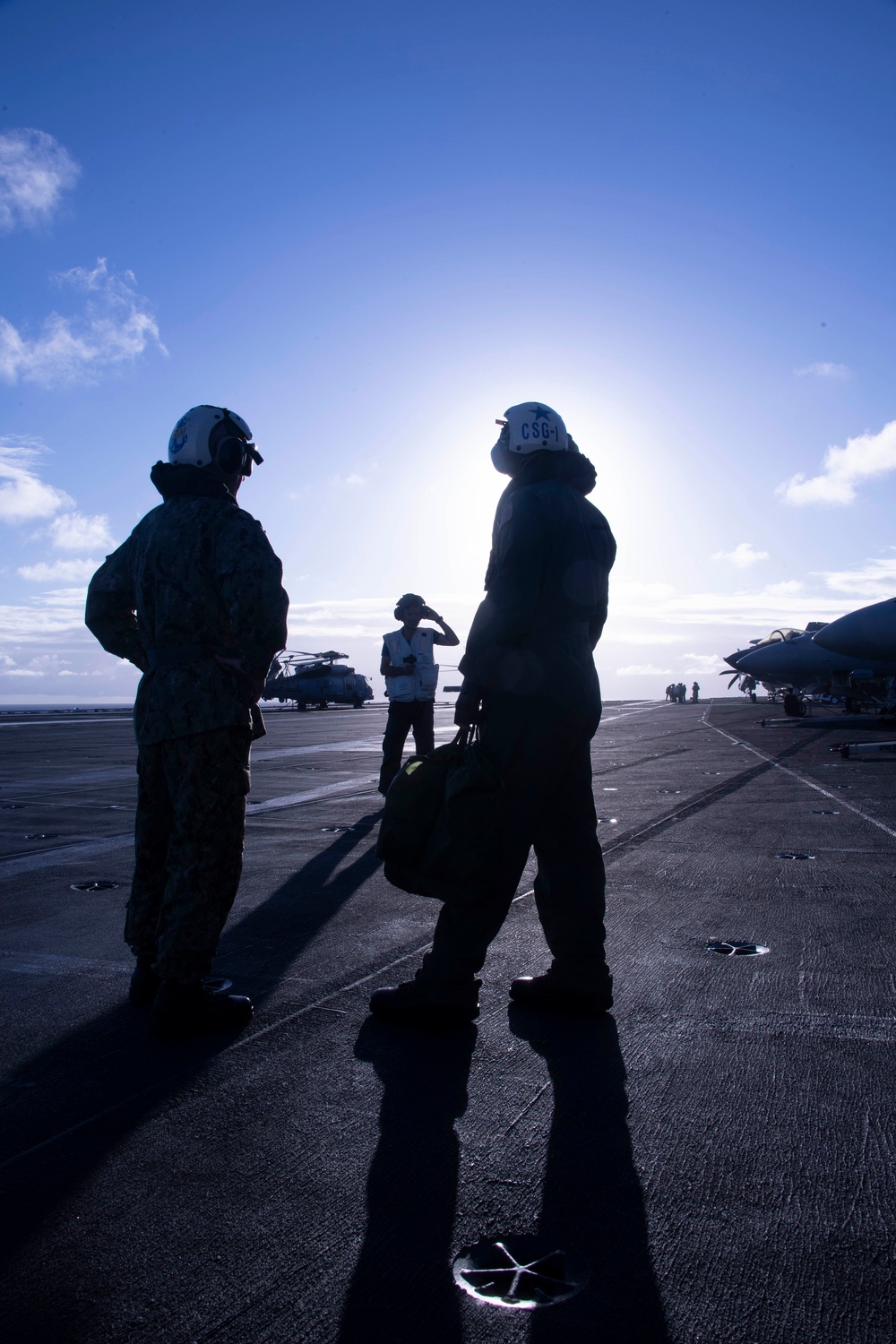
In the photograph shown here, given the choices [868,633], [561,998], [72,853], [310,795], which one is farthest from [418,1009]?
[868,633]

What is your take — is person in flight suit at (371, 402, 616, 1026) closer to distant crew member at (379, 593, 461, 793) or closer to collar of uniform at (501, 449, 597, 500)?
collar of uniform at (501, 449, 597, 500)

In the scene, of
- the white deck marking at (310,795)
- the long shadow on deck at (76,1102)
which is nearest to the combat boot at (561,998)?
the long shadow on deck at (76,1102)

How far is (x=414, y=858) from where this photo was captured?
284 centimetres

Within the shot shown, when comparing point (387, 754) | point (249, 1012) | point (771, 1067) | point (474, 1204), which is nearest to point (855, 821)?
point (387, 754)

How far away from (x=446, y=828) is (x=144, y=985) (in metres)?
1.26

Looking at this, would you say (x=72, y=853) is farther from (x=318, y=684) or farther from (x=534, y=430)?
(x=318, y=684)

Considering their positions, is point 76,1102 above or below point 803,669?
below

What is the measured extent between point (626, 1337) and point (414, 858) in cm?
154

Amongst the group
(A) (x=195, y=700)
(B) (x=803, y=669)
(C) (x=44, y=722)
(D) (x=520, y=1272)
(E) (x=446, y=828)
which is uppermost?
(B) (x=803, y=669)

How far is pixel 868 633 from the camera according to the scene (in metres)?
17.6

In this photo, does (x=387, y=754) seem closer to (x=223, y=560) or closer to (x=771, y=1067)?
(x=223, y=560)

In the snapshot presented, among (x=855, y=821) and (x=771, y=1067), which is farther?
(x=855, y=821)

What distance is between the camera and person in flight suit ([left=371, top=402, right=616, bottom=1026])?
283 centimetres

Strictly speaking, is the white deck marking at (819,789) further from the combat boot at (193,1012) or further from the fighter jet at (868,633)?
the combat boot at (193,1012)
